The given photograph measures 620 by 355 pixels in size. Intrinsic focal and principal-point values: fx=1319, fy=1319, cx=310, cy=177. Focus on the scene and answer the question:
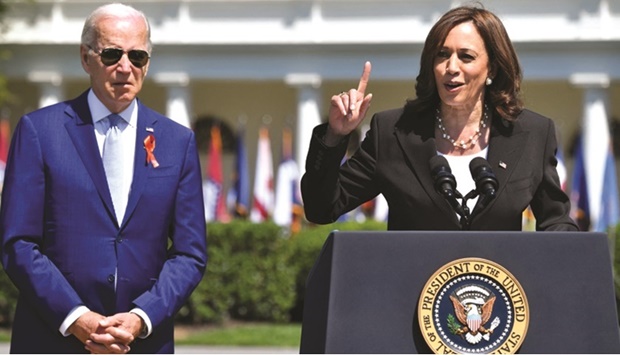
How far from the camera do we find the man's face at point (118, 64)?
4176 mm

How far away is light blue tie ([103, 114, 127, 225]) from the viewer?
13.8 feet

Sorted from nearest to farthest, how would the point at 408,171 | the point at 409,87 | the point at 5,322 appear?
the point at 408,171 → the point at 5,322 → the point at 409,87

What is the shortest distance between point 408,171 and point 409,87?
1121 inches

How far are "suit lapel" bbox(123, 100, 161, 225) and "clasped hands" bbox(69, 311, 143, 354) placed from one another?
0.34 meters

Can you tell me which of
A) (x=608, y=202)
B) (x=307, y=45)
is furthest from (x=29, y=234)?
(x=307, y=45)

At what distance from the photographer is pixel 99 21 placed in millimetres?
4227

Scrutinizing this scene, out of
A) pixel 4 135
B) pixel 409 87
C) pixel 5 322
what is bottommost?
pixel 5 322

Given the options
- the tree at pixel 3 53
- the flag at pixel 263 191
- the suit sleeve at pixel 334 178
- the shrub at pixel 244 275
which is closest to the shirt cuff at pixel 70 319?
the suit sleeve at pixel 334 178

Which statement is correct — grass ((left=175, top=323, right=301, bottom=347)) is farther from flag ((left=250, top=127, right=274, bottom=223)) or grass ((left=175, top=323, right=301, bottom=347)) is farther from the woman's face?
the woman's face

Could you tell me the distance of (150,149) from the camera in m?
4.28

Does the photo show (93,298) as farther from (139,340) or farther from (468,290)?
A: (468,290)

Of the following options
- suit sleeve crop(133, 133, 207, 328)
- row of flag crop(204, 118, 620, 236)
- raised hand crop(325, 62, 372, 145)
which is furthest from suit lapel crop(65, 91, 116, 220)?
row of flag crop(204, 118, 620, 236)

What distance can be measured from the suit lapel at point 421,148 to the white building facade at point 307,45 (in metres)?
24.3

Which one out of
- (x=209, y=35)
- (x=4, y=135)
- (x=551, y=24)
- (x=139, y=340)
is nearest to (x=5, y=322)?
(x=4, y=135)
